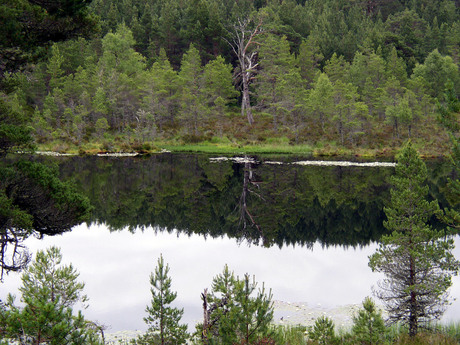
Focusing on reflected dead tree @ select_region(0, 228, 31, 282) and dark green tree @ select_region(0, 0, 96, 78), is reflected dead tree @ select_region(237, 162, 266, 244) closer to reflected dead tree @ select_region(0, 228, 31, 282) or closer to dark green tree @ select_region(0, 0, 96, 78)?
reflected dead tree @ select_region(0, 228, 31, 282)

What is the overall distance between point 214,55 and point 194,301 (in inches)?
3054

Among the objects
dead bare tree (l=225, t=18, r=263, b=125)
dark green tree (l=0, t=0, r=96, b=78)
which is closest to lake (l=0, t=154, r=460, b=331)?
dark green tree (l=0, t=0, r=96, b=78)

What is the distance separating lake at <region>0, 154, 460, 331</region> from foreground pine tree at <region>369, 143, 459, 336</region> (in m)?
2.87

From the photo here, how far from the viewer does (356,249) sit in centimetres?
2112

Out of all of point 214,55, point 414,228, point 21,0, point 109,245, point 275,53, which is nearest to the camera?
point 21,0

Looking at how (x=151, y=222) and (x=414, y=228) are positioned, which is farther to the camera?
(x=151, y=222)

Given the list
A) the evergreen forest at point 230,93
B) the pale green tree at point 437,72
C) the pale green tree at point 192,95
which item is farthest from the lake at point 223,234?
the pale green tree at point 437,72

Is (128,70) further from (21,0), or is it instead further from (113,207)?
(21,0)

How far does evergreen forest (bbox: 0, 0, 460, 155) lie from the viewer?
67250 mm

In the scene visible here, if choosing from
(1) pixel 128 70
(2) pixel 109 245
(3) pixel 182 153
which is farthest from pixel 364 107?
(2) pixel 109 245

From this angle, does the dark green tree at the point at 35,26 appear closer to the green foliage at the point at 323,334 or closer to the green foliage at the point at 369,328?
the green foliage at the point at 323,334

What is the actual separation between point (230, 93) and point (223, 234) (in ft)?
189

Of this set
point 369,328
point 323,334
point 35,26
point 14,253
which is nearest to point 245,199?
point 14,253

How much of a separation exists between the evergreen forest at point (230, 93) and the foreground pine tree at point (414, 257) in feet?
164
